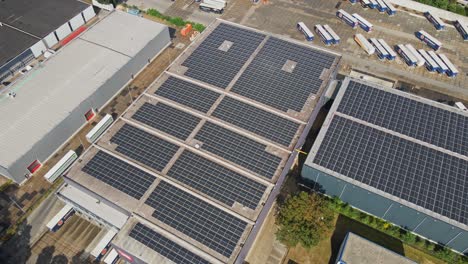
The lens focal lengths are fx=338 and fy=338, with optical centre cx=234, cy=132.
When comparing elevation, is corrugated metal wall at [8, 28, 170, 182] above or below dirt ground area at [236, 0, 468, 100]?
below

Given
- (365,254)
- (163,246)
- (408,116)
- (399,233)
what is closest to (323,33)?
(408,116)

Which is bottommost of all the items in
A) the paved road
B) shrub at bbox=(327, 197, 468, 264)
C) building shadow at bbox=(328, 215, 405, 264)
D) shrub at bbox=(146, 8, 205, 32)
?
building shadow at bbox=(328, 215, 405, 264)

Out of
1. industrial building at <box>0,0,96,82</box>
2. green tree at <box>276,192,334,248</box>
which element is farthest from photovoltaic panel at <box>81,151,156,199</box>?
industrial building at <box>0,0,96,82</box>

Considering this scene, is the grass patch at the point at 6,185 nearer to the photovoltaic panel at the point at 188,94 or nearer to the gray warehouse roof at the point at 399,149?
the photovoltaic panel at the point at 188,94

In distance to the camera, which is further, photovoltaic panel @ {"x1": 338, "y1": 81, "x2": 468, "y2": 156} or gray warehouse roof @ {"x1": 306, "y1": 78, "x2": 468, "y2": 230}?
photovoltaic panel @ {"x1": 338, "y1": 81, "x2": 468, "y2": 156}

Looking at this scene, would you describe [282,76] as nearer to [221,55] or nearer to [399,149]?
[221,55]

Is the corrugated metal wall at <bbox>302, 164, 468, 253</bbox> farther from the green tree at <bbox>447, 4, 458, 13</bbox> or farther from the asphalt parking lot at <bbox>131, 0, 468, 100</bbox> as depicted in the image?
the green tree at <bbox>447, 4, 458, 13</bbox>
